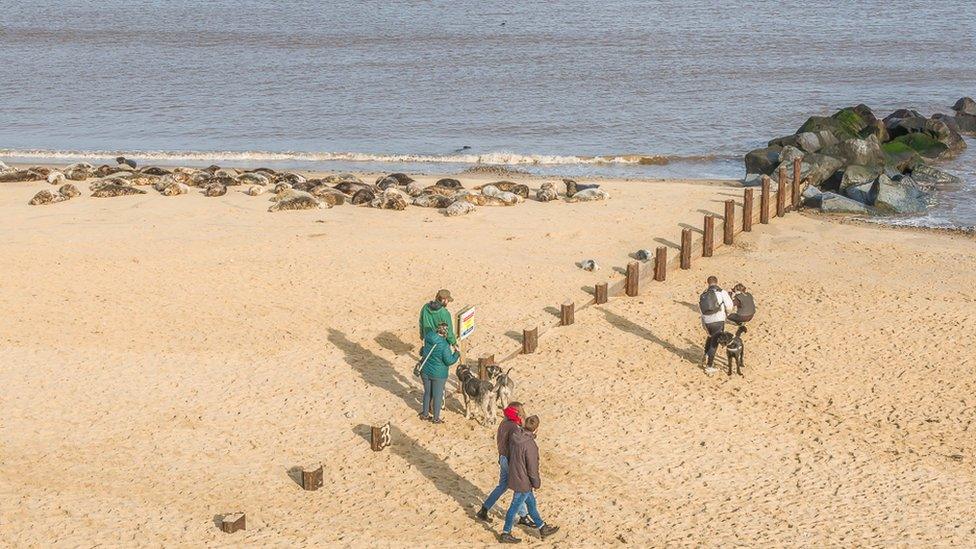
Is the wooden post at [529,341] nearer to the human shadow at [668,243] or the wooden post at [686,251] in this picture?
the wooden post at [686,251]

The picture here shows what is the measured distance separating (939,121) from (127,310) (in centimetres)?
3111

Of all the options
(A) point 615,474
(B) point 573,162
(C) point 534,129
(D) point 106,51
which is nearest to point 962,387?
(A) point 615,474

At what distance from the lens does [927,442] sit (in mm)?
15859

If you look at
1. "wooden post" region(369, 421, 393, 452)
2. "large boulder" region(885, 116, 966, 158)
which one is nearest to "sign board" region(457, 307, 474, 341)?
"wooden post" region(369, 421, 393, 452)

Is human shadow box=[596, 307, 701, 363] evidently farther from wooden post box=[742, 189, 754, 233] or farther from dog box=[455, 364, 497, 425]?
wooden post box=[742, 189, 754, 233]

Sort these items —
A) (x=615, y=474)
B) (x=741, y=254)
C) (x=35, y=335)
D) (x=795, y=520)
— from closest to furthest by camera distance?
(x=795, y=520), (x=615, y=474), (x=35, y=335), (x=741, y=254)

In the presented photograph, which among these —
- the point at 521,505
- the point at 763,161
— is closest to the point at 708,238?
the point at 763,161

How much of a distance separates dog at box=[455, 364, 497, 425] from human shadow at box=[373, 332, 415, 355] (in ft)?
9.35

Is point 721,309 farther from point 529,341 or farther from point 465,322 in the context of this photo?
point 465,322

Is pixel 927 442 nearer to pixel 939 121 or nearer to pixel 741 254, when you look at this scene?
pixel 741 254

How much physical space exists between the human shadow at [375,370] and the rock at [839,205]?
52.0 ft

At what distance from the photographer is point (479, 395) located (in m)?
16.0

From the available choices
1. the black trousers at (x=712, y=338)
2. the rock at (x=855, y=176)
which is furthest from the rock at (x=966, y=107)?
the black trousers at (x=712, y=338)

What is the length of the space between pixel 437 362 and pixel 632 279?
7.10m
